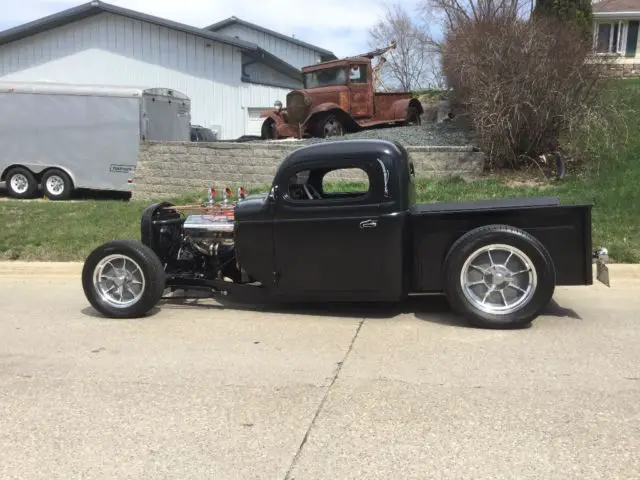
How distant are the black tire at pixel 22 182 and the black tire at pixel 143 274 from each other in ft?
38.7

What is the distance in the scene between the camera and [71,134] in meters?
16.3

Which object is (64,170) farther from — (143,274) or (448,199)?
(143,274)

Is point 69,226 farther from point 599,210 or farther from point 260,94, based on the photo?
point 260,94

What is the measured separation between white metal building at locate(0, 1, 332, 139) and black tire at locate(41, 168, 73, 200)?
39.0 feet

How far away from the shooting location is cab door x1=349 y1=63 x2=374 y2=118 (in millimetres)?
18953

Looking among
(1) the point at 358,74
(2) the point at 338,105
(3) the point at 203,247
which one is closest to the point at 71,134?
(2) the point at 338,105

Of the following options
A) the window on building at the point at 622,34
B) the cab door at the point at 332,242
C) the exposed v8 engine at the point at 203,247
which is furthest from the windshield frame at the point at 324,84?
the window on building at the point at 622,34

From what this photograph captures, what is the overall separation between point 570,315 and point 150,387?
397 cm

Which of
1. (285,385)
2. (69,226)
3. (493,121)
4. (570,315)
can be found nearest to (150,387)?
(285,385)

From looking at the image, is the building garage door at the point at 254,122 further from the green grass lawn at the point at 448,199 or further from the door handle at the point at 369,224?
the door handle at the point at 369,224

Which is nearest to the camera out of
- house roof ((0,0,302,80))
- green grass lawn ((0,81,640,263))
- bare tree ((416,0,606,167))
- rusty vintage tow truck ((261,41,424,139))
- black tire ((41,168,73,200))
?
green grass lawn ((0,81,640,263))

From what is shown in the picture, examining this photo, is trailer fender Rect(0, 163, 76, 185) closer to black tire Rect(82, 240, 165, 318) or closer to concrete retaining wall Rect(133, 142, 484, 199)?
concrete retaining wall Rect(133, 142, 484, 199)

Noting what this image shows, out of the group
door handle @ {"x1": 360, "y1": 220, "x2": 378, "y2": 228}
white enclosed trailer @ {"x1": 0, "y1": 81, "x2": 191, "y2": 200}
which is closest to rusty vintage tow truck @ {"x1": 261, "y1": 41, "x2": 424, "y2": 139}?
white enclosed trailer @ {"x1": 0, "y1": 81, "x2": 191, "y2": 200}

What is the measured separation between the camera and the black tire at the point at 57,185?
16.6 metres
